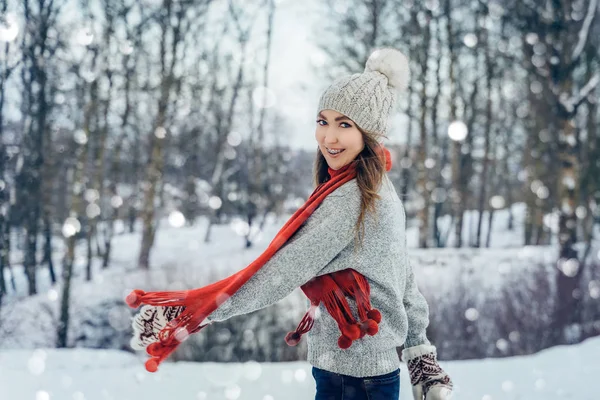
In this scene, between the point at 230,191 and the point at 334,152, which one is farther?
the point at 230,191

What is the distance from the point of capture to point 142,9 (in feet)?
31.6

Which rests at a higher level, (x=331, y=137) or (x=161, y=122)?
(x=161, y=122)

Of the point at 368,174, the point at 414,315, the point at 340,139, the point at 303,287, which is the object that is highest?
the point at 340,139

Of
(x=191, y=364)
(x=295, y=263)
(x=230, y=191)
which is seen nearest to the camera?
(x=295, y=263)

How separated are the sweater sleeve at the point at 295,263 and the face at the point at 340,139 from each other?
227 mm

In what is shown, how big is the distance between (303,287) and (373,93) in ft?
2.26

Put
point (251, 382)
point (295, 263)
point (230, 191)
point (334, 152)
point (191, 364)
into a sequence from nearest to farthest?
point (295, 263), point (334, 152), point (251, 382), point (191, 364), point (230, 191)

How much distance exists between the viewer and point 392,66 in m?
1.69

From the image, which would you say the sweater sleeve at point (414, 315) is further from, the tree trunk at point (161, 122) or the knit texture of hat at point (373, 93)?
the tree trunk at point (161, 122)

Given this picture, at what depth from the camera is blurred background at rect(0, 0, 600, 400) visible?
185 inches

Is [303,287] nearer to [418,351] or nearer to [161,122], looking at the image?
[418,351]

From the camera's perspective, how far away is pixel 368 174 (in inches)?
59.9

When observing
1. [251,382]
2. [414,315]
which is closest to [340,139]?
[414,315]

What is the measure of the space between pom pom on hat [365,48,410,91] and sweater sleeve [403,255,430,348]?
2.09 feet
